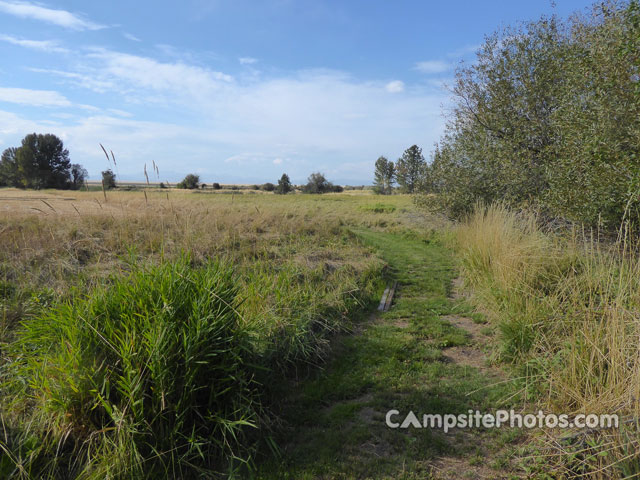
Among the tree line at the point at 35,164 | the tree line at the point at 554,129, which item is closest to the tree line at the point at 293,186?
the tree line at the point at 35,164

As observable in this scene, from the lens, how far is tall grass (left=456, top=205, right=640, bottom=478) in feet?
9.18

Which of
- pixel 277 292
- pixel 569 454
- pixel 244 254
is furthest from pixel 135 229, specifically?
pixel 569 454

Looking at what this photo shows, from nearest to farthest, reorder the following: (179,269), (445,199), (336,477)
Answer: (336,477), (179,269), (445,199)

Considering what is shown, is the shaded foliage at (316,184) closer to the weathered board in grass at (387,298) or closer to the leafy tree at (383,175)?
the leafy tree at (383,175)

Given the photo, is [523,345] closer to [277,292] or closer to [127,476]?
[277,292]

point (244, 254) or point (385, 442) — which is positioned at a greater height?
point (244, 254)

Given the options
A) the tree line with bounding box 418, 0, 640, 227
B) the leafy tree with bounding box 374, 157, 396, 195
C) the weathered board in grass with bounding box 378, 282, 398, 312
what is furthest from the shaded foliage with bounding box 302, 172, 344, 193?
the weathered board in grass with bounding box 378, 282, 398, 312

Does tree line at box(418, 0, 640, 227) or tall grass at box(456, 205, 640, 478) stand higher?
tree line at box(418, 0, 640, 227)

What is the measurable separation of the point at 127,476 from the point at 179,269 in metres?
1.77

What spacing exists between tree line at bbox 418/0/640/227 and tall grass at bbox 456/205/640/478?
3.29 ft

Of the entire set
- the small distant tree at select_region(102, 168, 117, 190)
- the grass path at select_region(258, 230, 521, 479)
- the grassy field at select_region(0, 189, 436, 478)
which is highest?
the small distant tree at select_region(102, 168, 117, 190)

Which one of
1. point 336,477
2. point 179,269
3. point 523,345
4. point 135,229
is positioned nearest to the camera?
point 336,477

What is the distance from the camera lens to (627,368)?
3037 millimetres

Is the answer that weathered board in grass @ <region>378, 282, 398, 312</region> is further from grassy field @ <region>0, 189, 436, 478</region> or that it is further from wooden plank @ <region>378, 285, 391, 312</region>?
grassy field @ <region>0, 189, 436, 478</region>
